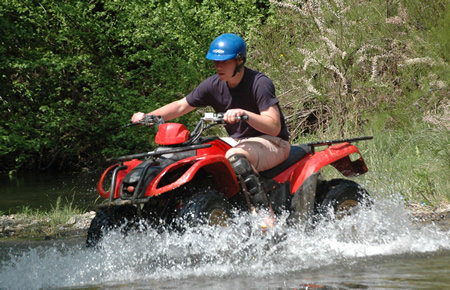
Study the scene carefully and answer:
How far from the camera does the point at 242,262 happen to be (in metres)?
5.03

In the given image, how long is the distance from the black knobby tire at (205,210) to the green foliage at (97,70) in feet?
39.9

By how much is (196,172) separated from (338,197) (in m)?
1.50

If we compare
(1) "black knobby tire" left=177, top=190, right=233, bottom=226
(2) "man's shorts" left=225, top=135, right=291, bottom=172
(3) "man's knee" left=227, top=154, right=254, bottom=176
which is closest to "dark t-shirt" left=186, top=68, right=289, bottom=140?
(2) "man's shorts" left=225, top=135, right=291, bottom=172

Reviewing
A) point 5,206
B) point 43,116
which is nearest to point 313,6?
point 5,206

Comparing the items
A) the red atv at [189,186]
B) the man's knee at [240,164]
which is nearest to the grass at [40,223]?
the red atv at [189,186]

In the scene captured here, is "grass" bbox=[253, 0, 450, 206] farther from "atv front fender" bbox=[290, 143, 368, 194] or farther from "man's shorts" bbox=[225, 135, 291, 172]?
"man's shorts" bbox=[225, 135, 291, 172]

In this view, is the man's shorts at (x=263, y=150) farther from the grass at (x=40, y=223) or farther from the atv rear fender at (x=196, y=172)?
the grass at (x=40, y=223)

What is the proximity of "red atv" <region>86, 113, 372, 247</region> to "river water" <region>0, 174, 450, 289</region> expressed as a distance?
0.15 m

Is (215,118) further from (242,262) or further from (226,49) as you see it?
(242,262)

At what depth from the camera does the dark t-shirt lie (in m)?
5.40

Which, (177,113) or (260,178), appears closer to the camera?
(260,178)

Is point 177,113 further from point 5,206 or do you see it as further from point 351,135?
point 5,206

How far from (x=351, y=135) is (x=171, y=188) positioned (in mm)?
5980

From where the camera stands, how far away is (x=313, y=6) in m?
11.0
